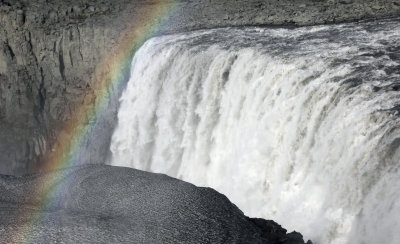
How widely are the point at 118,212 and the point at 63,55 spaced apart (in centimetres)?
1667

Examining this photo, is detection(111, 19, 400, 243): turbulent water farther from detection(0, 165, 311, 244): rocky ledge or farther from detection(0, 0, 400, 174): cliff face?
detection(0, 0, 400, 174): cliff face

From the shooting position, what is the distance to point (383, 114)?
531 inches

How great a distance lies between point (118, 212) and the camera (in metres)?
12.9

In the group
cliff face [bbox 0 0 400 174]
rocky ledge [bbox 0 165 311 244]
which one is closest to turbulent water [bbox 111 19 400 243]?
rocky ledge [bbox 0 165 311 244]

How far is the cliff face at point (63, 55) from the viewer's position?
26594mm

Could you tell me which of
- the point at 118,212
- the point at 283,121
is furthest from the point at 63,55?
the point at 118,212

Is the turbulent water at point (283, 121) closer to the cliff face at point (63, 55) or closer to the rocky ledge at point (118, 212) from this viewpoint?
the rocky ledge at point (118, 212)

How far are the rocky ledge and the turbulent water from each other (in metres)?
1.59

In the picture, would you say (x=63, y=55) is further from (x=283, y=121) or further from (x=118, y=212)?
(x=118, y=212)

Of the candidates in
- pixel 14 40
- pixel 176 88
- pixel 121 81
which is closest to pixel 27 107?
pixel 14 40

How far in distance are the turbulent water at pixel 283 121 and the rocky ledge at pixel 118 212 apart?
1.59 m

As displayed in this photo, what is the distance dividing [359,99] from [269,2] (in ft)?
43.0

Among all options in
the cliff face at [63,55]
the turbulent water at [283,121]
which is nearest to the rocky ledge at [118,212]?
the turbulent water at [283,121]

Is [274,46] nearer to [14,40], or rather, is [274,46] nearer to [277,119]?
[277,119]
